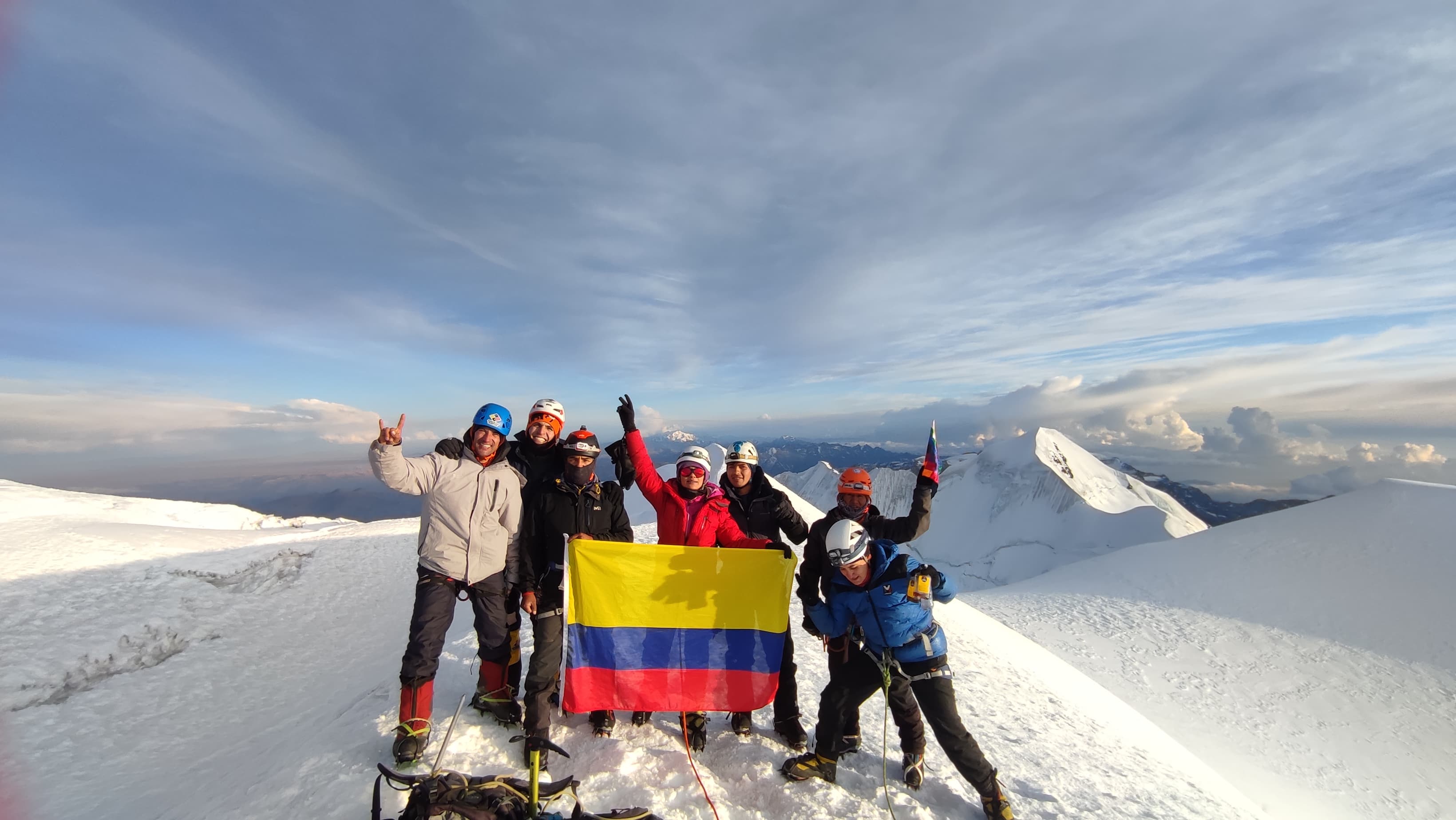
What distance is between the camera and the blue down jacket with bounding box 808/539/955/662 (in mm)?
5543

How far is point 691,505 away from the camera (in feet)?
22.0

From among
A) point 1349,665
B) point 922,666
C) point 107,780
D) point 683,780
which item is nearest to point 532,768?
point 683,780

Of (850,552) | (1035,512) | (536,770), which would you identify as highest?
(850,552)

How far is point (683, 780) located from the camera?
5.51m

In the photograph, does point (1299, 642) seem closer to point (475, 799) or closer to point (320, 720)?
point (475, 799)

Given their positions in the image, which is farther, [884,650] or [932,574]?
[884,650]

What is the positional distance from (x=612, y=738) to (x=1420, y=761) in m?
22.2

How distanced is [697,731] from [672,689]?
54 centimetres

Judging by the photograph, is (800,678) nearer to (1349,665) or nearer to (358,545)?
(358,545)

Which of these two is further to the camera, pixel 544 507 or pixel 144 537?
pixel 144 537

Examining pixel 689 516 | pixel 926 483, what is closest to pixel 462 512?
pixel 689 516

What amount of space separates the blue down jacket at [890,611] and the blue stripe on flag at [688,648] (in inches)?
37.8

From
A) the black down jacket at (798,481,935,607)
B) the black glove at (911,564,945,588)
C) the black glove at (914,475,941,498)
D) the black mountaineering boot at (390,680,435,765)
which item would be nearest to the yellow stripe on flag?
the black down jacket at (798,481,935,607)

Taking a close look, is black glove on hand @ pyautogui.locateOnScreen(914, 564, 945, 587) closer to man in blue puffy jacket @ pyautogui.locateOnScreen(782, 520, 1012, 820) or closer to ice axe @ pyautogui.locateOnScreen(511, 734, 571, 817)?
man in blue puffy jacket @ pyautogui.locateOnScreen(782, 520, 1012, 820)
